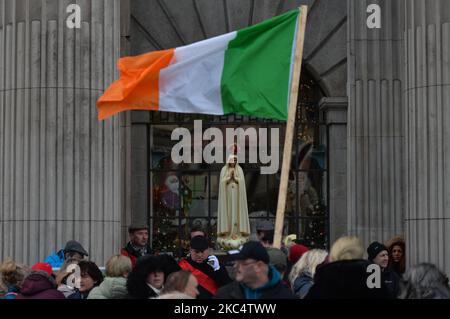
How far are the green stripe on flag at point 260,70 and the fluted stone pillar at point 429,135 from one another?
9.90 ft

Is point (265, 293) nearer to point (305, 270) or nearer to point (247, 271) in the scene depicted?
point (247, 271)

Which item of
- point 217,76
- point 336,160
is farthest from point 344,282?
point 336,160

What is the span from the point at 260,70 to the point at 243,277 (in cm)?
Result: 528

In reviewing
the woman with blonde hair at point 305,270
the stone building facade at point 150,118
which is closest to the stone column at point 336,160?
the stone building facade at point 150,118

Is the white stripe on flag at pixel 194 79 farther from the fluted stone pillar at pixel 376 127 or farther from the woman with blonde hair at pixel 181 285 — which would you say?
the fluted stone pillar at pixel 376 127

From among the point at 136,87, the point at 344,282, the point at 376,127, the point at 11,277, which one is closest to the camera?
the point at 344,282

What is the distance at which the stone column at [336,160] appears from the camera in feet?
70.8

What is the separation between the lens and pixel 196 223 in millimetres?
21859

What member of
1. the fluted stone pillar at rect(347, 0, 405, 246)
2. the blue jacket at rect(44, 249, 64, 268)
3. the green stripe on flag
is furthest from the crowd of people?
the fluted stone pillar at rect(347, 0, 405, 246)

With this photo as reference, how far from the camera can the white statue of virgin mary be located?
19.5m

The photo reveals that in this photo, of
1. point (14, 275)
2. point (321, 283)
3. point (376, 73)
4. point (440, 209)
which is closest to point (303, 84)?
point (376, 73)

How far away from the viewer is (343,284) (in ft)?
29.8

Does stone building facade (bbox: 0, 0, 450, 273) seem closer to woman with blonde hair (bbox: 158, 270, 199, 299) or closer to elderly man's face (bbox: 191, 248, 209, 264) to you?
elderly man's face (bbox: 191, 248, 209, 264)

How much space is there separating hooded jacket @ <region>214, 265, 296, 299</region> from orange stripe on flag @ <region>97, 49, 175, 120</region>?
5.09 meters
